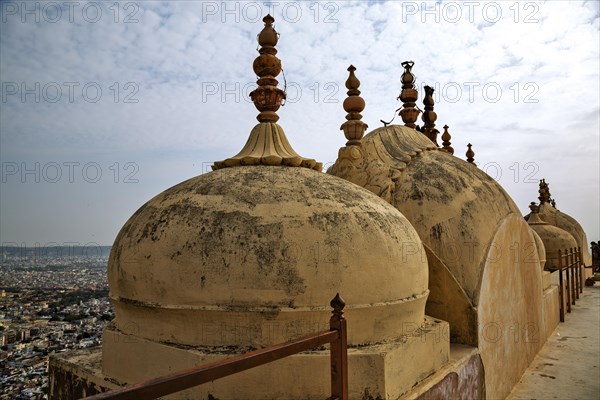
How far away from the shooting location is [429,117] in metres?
9.73

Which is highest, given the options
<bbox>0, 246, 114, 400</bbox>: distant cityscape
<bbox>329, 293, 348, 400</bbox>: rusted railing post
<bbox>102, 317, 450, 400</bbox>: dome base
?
<bbox>329, 293, 348, 400</bbox>: rusted railing post

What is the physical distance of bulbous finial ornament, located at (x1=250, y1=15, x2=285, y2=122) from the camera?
5.35m

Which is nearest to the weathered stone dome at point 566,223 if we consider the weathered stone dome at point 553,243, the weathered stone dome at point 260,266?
the weathered stone dome at point 553,243

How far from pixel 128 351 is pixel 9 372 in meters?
7.32

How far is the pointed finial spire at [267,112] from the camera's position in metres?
5.08

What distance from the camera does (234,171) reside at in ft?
15.2

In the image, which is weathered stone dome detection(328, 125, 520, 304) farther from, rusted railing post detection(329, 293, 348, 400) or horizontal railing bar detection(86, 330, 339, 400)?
horizontal railing bar detection(86, 330, 339, 400)

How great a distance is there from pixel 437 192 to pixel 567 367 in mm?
4756

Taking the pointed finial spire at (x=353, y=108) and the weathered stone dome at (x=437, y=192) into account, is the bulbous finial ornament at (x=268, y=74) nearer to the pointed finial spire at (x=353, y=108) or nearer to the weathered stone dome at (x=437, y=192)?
the pointed finial spire at (x=353, y=108)

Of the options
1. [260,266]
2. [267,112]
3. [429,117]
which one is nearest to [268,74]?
[267,112]

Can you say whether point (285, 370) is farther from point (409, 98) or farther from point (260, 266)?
point (409, 98)

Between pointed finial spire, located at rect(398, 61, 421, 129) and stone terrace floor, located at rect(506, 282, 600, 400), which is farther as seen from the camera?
pointed finial spire, located at rect(398, 61, 421, 129)

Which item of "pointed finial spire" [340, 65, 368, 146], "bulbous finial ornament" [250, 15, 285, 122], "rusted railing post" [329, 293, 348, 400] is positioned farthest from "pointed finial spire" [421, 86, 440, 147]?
"rusted railing post" [329, 293, 348, 400]

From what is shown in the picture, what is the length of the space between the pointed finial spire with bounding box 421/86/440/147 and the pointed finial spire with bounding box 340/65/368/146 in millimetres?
3371
